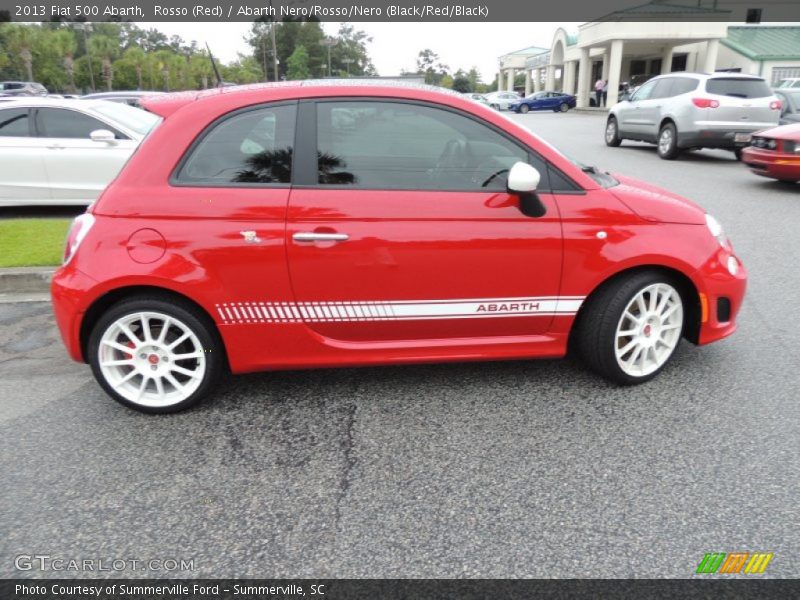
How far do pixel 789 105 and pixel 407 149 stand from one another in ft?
43.9

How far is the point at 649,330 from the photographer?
11.7 feet

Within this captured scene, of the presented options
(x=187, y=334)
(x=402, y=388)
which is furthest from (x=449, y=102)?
(x=187, y=334)

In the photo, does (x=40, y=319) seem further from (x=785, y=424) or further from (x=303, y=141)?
(x=785, y=424)

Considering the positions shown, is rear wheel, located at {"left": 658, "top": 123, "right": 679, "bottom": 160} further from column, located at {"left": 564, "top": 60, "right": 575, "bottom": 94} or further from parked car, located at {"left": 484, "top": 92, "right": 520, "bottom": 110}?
column, located at {"left": 564, "top": 60, "right": 575, "bottom": 94}

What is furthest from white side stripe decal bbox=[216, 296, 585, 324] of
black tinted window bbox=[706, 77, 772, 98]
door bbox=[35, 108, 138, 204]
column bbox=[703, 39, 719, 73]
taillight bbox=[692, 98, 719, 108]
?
column bbox=[703, 39, 719, 73]

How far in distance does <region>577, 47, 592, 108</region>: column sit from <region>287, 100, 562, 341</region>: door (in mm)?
40947

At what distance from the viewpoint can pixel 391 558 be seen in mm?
2322

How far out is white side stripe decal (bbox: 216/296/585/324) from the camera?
3.27m

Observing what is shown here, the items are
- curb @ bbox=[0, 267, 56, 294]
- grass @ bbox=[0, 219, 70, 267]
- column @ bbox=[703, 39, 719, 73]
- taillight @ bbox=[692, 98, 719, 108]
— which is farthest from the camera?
column @ bbox=[703, 39, 719, 73]

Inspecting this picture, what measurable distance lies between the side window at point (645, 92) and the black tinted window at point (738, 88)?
174 cm

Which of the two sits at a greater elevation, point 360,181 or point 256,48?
point 256,48

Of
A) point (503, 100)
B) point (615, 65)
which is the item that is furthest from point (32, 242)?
point (503, 100)

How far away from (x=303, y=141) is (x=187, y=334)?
1.21 meters

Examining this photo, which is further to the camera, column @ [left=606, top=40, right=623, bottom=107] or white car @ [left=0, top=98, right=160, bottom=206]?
column @ [left=606, top=40, right=623, bottom=107]
